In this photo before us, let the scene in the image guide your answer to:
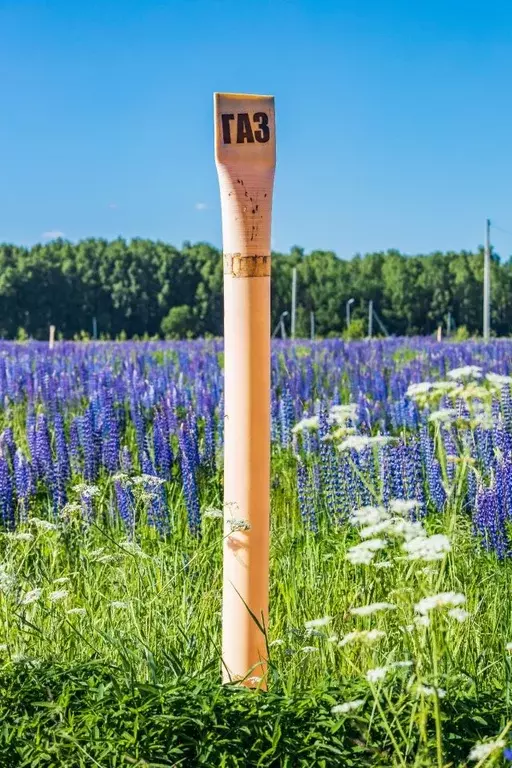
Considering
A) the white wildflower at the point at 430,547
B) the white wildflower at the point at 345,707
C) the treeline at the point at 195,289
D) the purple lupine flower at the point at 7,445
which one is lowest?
the white wildflower at the point at 345,707

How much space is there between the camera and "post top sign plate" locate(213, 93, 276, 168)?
137 inches

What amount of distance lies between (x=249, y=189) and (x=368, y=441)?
37.3 inches

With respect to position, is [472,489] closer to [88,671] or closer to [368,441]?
[368,441]

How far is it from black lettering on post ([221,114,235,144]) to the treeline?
232 feet

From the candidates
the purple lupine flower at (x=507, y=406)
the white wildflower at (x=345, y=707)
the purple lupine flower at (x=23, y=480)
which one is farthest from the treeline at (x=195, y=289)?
the white wildflower at (x=345, y=707)

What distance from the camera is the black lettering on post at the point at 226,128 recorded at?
350 cm

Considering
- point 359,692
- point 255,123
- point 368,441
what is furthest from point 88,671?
point 255,123

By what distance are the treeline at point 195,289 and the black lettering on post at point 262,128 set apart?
70.7m

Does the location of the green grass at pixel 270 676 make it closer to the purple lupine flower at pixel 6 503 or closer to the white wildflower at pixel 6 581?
the white wildflower at pixel 6 581

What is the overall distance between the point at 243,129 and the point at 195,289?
3367 inches

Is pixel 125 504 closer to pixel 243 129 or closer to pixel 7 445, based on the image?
pixel 7 445

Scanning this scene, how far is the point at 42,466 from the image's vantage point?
23.0ft

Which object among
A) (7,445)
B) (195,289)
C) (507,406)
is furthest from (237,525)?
(195,289)

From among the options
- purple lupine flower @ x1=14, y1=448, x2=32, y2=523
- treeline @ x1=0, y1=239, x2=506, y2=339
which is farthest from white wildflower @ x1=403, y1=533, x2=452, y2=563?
treeline @ x1=0, y1=239, x2=506, y2=339
